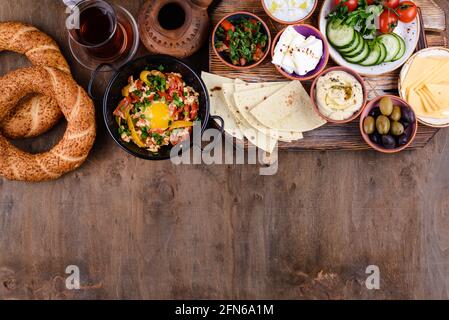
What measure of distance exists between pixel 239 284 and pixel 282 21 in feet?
4.07

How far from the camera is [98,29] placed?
1.99m

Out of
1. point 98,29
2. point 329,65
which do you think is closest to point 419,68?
point 329,65

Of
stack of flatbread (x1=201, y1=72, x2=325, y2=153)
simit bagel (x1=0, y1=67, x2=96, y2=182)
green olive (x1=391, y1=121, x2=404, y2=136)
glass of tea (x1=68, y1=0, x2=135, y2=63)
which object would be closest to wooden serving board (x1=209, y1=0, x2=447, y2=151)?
stack of flatbread (x1=201, y1=72, x2=325, y2=153)

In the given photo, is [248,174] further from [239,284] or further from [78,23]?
[78,23]

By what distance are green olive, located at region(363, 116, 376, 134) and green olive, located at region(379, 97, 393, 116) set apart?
0.06m

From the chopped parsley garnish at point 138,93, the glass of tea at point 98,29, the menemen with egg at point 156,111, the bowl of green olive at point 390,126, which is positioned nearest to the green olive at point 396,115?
the bowl of green olive at point 390,126

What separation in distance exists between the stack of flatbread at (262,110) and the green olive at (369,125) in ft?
0.61

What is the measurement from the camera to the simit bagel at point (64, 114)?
1.97m

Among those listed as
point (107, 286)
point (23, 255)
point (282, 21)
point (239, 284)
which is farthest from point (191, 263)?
point (282, 21)

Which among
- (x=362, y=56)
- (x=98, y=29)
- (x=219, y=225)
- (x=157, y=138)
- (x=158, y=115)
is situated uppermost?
(x=98, y=29)

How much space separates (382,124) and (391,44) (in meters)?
0.37

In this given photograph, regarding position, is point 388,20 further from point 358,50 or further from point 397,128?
point 397,128

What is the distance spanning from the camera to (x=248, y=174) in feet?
7.11
